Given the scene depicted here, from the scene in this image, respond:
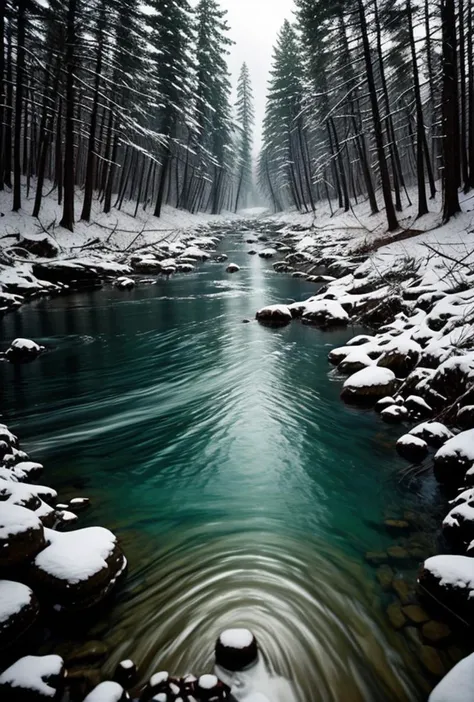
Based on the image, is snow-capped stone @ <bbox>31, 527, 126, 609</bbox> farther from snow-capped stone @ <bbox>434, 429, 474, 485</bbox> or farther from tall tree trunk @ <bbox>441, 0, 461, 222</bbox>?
tall tree trunk @ <bbox>441, 0, 461, 222</bbox>

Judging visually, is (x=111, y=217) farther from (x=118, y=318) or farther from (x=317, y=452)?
(x=317, y=452)

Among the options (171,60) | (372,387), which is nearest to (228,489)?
(372,387)

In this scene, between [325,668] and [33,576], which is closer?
[325,668]

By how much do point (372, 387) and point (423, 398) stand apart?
35.1 inches

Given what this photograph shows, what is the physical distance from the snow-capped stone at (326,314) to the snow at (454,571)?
8.99 metres

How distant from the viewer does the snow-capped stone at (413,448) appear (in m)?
5.21

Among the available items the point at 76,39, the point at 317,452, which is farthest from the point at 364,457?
the point at 76,39

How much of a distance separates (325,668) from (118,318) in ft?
37.2

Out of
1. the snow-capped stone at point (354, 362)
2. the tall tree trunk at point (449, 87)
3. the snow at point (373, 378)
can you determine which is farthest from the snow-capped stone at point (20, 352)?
the tall tree trunk at point (449, 87)

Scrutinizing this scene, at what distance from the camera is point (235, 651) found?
271 centimetres

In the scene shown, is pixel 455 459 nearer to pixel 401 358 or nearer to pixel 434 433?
pixel 434 433

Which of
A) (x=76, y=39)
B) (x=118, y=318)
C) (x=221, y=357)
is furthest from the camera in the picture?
(x=76, y=39)

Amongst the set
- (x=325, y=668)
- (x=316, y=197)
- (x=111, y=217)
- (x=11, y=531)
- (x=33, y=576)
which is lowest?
(x=325, y=668)

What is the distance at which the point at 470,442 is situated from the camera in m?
4.62
